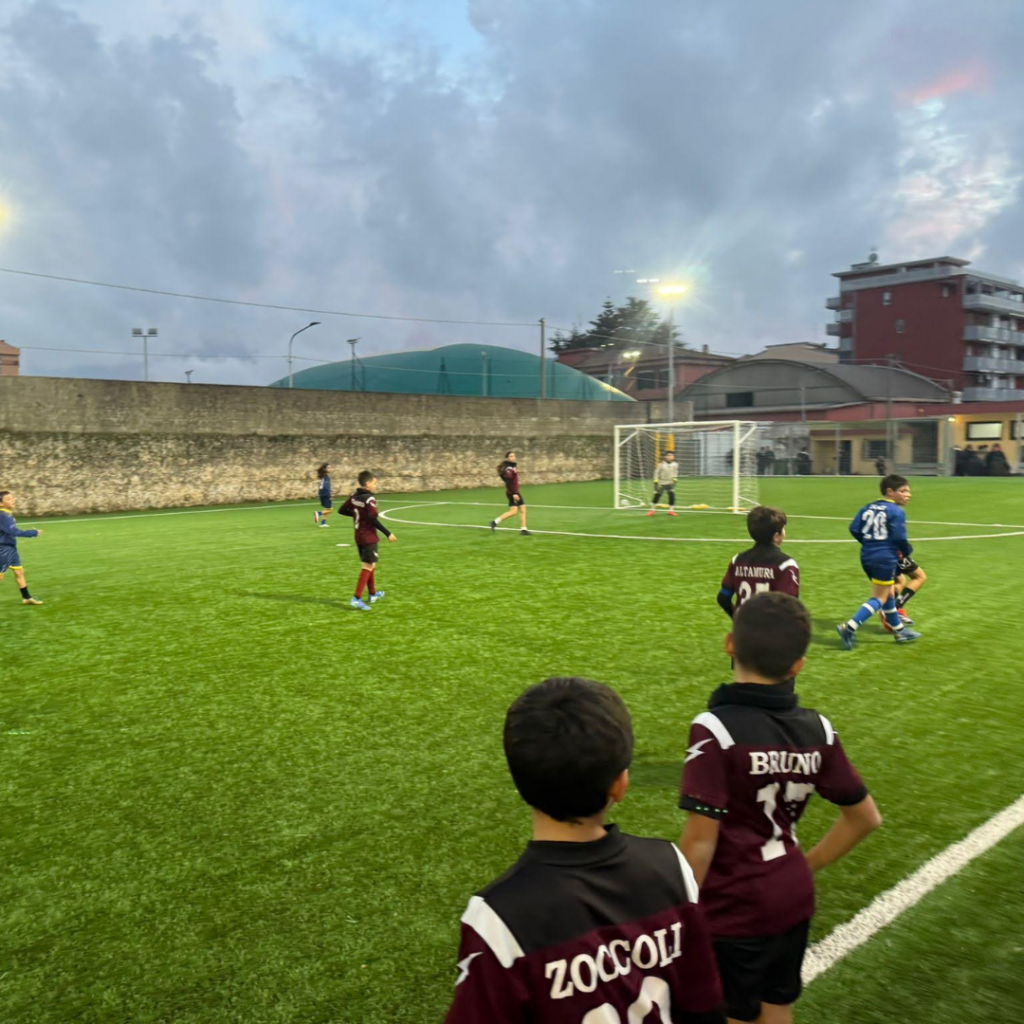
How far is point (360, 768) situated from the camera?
19.0ft

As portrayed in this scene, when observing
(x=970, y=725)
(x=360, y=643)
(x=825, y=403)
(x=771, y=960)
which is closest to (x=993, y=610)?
(x=970, y=725)

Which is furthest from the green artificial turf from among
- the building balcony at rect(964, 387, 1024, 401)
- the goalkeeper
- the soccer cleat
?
the building balcony at rect(964, 387, 1024, 401)

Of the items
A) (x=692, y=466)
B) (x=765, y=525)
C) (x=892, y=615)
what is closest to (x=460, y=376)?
(x=692, y=466)

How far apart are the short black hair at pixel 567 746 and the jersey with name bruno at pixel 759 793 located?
0.88 m

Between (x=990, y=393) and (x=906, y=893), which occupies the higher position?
(x=990, y=393)

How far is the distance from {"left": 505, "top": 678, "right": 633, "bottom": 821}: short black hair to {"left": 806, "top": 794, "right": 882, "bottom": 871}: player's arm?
1.23 meters

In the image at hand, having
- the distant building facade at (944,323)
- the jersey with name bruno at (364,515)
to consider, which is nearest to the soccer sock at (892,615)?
the jersey with name bruno at (364,515)

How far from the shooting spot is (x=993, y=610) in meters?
10.8

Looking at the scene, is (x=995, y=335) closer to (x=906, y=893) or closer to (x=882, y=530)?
(x=882, y=530)

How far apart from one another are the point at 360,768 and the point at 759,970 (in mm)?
3721

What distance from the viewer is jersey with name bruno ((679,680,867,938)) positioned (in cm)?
251

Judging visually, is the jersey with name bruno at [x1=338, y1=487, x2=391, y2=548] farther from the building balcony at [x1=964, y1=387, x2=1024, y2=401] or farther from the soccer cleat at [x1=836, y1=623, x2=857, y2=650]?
the building balcony at [x1=964, y1=387, x2=1024, y2=401]

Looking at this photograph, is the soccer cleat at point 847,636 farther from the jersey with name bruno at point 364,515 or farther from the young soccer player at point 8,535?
the young soccer player at point 8,535

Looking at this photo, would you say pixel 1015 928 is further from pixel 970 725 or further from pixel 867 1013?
pixel 970 725
